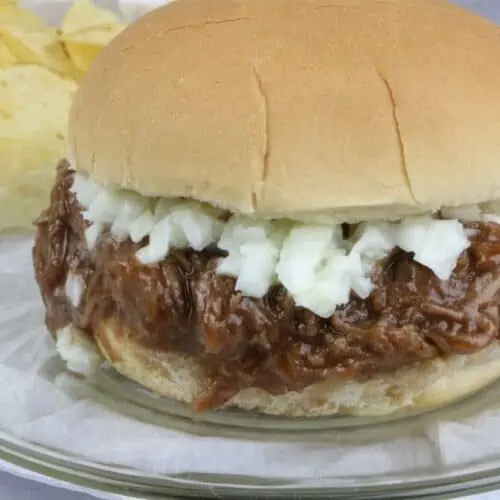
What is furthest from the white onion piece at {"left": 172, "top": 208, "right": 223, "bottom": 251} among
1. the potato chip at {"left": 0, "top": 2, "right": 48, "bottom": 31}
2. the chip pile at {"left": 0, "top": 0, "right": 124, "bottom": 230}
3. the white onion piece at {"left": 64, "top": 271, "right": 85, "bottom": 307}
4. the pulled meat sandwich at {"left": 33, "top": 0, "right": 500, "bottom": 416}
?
the potato chip at {"left": 0, "top": 2, "right": 48, "bottom": 31}

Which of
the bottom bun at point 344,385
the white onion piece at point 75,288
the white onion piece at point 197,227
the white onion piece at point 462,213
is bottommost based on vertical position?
the bottom bun at point 344,385

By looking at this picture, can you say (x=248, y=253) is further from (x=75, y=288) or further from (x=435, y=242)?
(x=75, y=288)

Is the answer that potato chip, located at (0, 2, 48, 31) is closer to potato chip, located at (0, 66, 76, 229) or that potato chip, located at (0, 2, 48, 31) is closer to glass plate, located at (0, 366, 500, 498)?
potato chip, located at (0, 66, 76, 229)

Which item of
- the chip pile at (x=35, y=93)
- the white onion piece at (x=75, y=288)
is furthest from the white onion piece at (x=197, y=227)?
the chip pile at (x=35, y=93)

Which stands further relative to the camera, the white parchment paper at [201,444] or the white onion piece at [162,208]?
the white onion piece at [162,208]

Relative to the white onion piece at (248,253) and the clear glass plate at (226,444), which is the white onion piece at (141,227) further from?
the clear glass plate at (226,444)

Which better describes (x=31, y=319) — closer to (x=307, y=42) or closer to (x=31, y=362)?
(x=31, y=362)

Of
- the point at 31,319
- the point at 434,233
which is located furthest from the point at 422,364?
the point at 31,319
